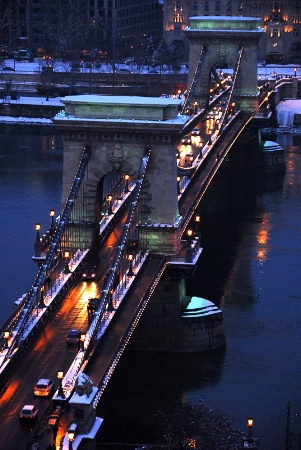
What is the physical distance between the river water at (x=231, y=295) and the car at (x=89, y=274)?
4.70 meters

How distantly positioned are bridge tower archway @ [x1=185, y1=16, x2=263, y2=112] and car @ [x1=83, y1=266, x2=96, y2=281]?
66.8 meters

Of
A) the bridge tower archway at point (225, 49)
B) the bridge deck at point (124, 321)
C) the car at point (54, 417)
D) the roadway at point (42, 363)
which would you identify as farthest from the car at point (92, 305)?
the bridge tower archway at point (225, 49)

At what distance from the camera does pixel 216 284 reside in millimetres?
87562

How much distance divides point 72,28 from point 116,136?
123962 millimetres

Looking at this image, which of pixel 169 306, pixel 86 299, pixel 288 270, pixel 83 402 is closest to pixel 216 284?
pixel 288 270

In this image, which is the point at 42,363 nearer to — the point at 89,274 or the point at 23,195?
the point at 89,274

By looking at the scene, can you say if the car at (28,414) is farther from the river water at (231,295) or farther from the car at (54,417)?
the river water at (231,295)

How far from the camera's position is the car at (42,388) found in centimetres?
5444

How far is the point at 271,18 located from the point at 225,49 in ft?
202

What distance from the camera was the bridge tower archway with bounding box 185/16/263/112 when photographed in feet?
452

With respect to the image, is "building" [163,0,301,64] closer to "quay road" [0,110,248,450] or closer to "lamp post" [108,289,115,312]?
"quay road" [0,110,248,450]

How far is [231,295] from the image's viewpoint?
84.9 m

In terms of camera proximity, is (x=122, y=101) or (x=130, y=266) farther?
(x=122, y=101)

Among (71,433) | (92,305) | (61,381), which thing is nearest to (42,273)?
(92,305)
